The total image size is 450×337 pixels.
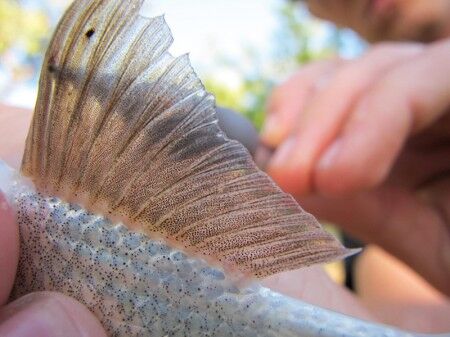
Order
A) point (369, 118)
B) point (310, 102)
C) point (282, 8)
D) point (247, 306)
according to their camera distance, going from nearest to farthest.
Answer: point (247, 306) → point (369, 118) → point (310, 102) → point (282, 8)

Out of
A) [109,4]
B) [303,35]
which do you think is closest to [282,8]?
[303,35]

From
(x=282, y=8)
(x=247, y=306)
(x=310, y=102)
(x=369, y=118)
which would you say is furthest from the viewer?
(x=282, y=8)

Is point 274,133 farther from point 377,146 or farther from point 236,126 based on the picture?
point 236,126

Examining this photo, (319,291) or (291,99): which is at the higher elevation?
(291,99)

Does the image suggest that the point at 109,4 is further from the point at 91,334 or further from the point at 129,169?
the point at 91,334

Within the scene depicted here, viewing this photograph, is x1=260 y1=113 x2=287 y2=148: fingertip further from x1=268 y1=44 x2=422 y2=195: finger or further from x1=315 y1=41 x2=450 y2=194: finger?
x1=315 y1=41 x2=450 y2=194: finger

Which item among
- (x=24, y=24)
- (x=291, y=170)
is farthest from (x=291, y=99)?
(x=24, y=24)
